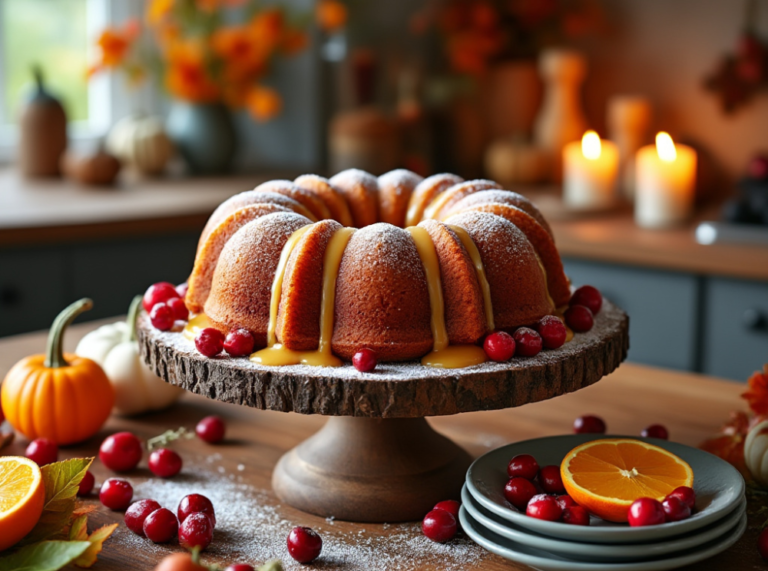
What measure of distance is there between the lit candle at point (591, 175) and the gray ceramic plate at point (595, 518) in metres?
1.68

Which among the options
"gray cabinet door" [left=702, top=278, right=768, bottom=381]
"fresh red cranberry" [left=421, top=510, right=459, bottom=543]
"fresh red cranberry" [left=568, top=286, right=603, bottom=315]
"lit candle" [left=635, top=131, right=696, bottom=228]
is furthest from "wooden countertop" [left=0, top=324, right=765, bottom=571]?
"lit candle" [left=635, top=131, right=696, bottom=228]

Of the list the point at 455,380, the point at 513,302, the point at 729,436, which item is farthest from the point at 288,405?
the point at 729,436

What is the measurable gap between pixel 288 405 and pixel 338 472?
0.62ft

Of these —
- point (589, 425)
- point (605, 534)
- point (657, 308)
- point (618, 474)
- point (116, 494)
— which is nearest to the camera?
point (605, 534)

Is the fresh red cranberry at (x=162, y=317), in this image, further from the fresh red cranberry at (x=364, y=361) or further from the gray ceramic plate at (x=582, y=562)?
the gray ceramic plate at (x=582, y=562)

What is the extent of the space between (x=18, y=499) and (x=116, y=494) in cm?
19

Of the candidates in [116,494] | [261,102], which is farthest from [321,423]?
[261,102]

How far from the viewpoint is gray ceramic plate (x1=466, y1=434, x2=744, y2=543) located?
0.84 meters

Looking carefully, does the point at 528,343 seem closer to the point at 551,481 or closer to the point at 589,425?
the point at 551,481

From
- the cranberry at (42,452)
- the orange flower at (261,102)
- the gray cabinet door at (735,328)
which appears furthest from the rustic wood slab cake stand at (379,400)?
the orange flower at (261,102)

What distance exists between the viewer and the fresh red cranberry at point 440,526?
0.97 metres

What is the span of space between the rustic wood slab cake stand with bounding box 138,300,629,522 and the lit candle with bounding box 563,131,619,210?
150 centimetres

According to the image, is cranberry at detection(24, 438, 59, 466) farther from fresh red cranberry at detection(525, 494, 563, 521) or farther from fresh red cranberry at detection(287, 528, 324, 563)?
fresh red cranberry at detection(525, 494, 563, 521)

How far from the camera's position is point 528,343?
1.00 metres
